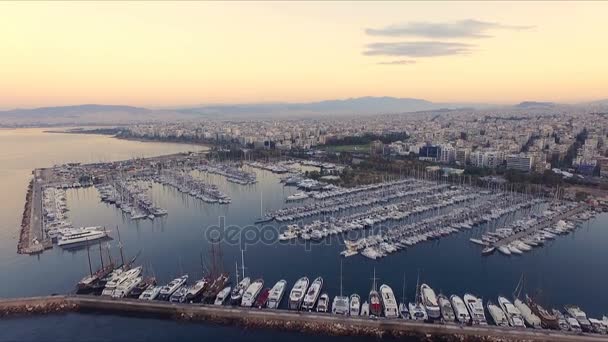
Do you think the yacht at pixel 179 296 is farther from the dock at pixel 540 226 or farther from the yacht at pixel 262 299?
the dock at pixel 540 226

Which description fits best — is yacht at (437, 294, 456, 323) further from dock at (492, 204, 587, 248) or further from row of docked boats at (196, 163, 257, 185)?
row of docked boats at (196, 163, 257, 185)

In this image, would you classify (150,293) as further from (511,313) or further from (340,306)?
(511,313)

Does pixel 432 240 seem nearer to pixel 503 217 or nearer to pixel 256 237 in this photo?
pixel 503 217

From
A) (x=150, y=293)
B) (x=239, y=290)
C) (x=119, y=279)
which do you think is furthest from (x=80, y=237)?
(x=239, y=290)

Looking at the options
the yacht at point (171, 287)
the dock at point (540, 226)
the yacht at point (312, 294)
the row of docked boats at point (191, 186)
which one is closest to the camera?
the yacht at point (312, 294)

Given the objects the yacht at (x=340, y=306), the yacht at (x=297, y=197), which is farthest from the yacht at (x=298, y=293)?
the yacht at (x=297, y=197)

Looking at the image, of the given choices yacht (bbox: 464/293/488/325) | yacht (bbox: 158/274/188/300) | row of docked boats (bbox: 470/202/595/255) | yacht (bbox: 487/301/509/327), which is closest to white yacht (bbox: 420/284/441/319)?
yacht (bbox: 464/293/488/325)

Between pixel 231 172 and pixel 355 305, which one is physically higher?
pixel 231 172
